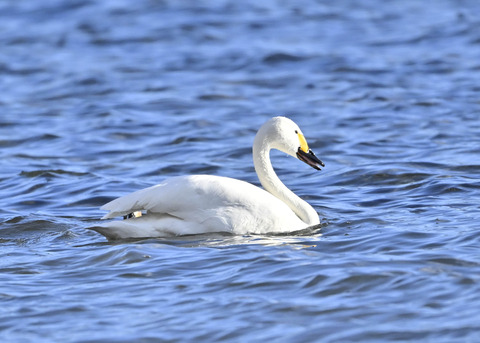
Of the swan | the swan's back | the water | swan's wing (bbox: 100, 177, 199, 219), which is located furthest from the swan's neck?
swan's wing (bbox: 100, 177, 199, 219)

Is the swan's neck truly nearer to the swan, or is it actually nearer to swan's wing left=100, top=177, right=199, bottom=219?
the swan

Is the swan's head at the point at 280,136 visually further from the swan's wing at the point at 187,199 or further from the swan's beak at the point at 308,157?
the swan's wing at the point at 187,199

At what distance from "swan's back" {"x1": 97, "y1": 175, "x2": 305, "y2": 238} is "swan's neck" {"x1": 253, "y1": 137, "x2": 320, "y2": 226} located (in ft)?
1.68

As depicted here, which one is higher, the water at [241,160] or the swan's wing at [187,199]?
the swan's wing at [187,199]

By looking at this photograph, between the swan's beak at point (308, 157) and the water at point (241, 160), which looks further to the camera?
the swan's beak at point (308, 157)

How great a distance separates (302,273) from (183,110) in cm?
777

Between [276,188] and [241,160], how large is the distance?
3.08m

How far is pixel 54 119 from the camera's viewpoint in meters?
13.8

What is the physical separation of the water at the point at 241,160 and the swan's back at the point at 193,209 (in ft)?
0.36

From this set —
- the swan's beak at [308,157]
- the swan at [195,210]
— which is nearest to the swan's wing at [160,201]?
Result: the swan at [195,210]

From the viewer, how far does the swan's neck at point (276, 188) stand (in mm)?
8039

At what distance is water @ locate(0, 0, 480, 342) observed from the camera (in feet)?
19.2

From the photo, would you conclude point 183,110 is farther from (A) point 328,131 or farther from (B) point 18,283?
(B) point 18,283

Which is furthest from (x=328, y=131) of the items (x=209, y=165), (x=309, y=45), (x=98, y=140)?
(x=309, y=45)
